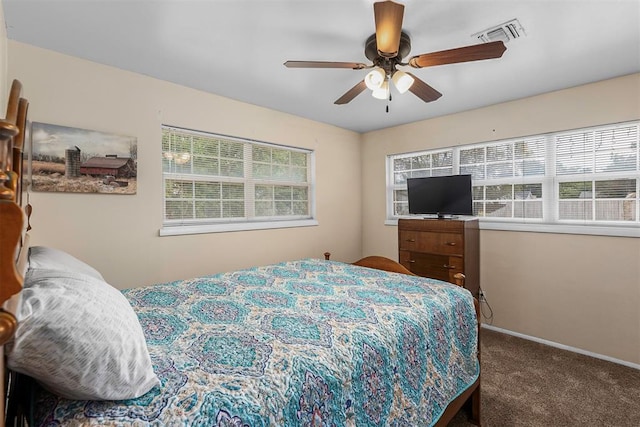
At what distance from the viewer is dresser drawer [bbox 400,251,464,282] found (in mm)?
3182

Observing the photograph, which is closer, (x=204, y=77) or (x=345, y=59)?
(x=345, y=59)

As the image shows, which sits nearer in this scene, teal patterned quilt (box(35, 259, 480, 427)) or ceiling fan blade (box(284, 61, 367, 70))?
teal patterned quilt (box(35, 259, 480, 427))

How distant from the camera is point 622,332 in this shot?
2688 mm

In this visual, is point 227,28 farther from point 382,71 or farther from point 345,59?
point 382,71

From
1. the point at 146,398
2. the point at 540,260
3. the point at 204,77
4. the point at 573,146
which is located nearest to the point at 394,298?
the point at 146,398

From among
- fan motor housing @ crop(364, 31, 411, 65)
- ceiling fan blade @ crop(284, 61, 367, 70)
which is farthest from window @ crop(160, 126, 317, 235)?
fan motor housing @ crop(364, 31, 411, 65)

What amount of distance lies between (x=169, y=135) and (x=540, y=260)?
3.88 m

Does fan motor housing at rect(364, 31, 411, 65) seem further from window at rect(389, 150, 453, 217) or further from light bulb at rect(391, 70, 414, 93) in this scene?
window at rect(389, 150, 453, 217)

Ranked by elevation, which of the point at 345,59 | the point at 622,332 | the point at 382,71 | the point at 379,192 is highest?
the point at 345,59

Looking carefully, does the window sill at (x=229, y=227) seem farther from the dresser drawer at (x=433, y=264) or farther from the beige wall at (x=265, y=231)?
the dresser drawer at (x=433, y=264)

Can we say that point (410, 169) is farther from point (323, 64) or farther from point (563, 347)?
point (323, 64)

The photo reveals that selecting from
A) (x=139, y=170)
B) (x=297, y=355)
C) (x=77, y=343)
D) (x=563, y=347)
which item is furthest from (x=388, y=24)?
(x=563, y=347)

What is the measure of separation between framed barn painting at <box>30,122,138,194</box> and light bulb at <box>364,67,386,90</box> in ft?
6.57

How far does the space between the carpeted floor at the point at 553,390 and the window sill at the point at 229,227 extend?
239 centimetres
